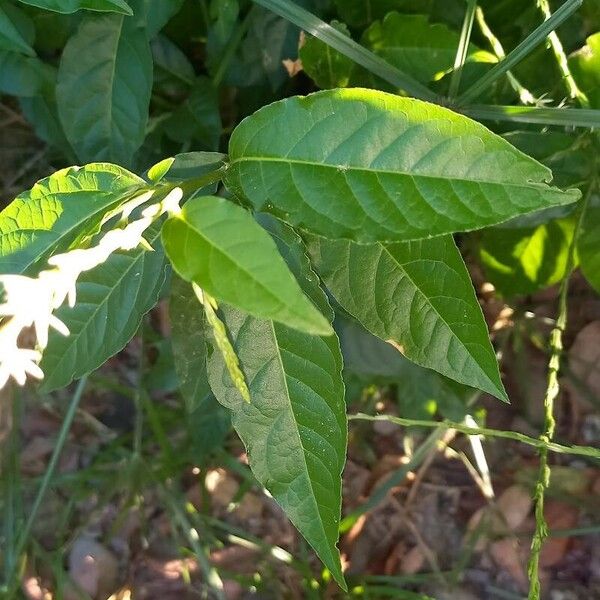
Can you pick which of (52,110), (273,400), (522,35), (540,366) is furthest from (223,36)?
(540,366)

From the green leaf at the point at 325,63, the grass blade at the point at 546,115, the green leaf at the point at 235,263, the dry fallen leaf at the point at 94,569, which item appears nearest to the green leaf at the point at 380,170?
the green leaf at the point at 235,263

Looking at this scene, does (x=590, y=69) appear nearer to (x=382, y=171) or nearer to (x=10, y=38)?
(x=382, y=171)

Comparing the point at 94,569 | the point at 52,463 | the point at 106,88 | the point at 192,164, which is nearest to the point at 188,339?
the point at 192,164

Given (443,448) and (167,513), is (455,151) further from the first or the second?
(167,513)

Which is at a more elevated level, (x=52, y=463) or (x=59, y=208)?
(x=59, y=208)

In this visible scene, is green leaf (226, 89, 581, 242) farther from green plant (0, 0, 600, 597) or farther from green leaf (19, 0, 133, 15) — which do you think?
green leaf (19, 0, 133, 15)
